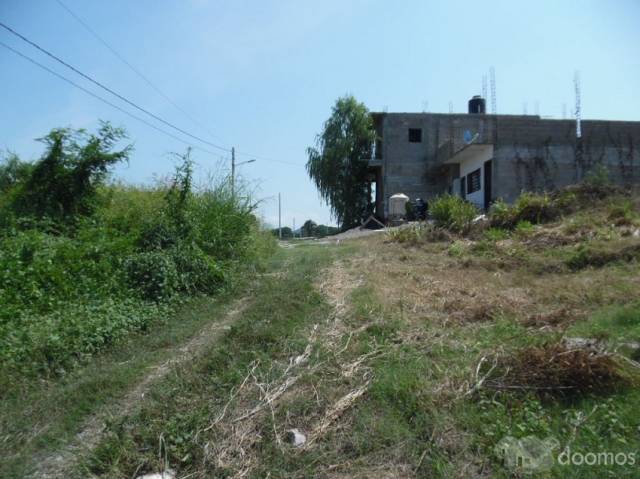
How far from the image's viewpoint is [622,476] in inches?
108

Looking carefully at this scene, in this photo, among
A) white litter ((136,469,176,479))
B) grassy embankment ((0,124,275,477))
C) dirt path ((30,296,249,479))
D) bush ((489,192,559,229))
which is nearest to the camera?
white litter ((136,469,176,479))

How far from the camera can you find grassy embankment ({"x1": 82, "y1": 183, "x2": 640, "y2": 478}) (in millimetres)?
3107

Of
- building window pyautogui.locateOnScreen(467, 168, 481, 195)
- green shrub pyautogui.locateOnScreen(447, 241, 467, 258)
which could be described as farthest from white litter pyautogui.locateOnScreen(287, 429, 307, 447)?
building window pyautogui.locateOnScreen(467, 168, 481, 195)

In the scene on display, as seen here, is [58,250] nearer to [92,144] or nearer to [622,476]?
[92,144]

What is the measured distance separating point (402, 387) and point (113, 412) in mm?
2330

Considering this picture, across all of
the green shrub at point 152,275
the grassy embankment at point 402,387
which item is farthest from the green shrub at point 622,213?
the green shrub at point 152,275

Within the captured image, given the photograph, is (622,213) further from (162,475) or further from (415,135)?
(415,135)

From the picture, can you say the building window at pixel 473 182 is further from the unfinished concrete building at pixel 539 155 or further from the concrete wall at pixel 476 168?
the concrete wall at pixel 476 168

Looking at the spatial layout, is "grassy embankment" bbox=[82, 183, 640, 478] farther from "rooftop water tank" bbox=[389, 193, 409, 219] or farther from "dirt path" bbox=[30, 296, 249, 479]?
"rooftop water tank" bbox=[389, 193, 409, 219]

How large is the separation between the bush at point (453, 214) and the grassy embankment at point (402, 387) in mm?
5780

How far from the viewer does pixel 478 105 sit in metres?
30.3

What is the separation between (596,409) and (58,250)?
23.6 ft

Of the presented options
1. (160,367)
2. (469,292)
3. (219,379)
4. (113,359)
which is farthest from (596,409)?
(113,359)

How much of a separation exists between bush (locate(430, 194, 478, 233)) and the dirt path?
320 inches
